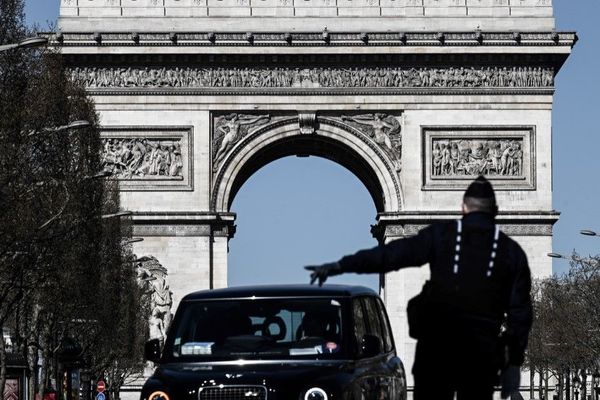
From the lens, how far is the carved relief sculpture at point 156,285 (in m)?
71.9

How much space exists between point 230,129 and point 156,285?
639 centimetres

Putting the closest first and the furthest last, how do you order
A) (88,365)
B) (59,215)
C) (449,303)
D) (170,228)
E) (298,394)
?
(449,303), (298,394), (59,215), (88,365), (170,228)

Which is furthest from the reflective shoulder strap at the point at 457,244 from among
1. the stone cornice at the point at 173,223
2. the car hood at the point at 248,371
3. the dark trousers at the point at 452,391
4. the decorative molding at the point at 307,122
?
the decorative molding at the point at 307,122

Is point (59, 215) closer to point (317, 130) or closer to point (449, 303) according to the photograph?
point (317, 130)

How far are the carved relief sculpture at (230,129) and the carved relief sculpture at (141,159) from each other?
1.56m

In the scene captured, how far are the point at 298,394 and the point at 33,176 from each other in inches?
1267

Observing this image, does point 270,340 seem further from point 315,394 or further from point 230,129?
point 230,129

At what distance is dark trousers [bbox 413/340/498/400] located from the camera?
41.4ft

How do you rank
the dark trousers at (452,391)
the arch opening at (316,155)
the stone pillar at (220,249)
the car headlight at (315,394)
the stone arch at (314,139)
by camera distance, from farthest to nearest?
the arch opening at (316,155) < the stone arch at (314,139) < the stone pillar at (220,249) < the car headlight at (315,394) < the dark trousers at (452,391)

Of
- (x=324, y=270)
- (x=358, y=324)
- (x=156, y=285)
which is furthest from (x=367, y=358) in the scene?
(x=156, y=285)

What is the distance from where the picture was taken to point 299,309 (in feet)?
56.4

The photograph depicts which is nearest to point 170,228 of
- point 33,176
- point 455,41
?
point 455,41

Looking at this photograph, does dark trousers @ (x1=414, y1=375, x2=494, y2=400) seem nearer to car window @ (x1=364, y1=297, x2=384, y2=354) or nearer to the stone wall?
car window @ (x1=364, y1=297, x2=384, y2=354)

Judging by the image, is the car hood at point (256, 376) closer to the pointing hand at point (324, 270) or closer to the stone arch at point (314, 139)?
the pointing hand at point (324, 270)
